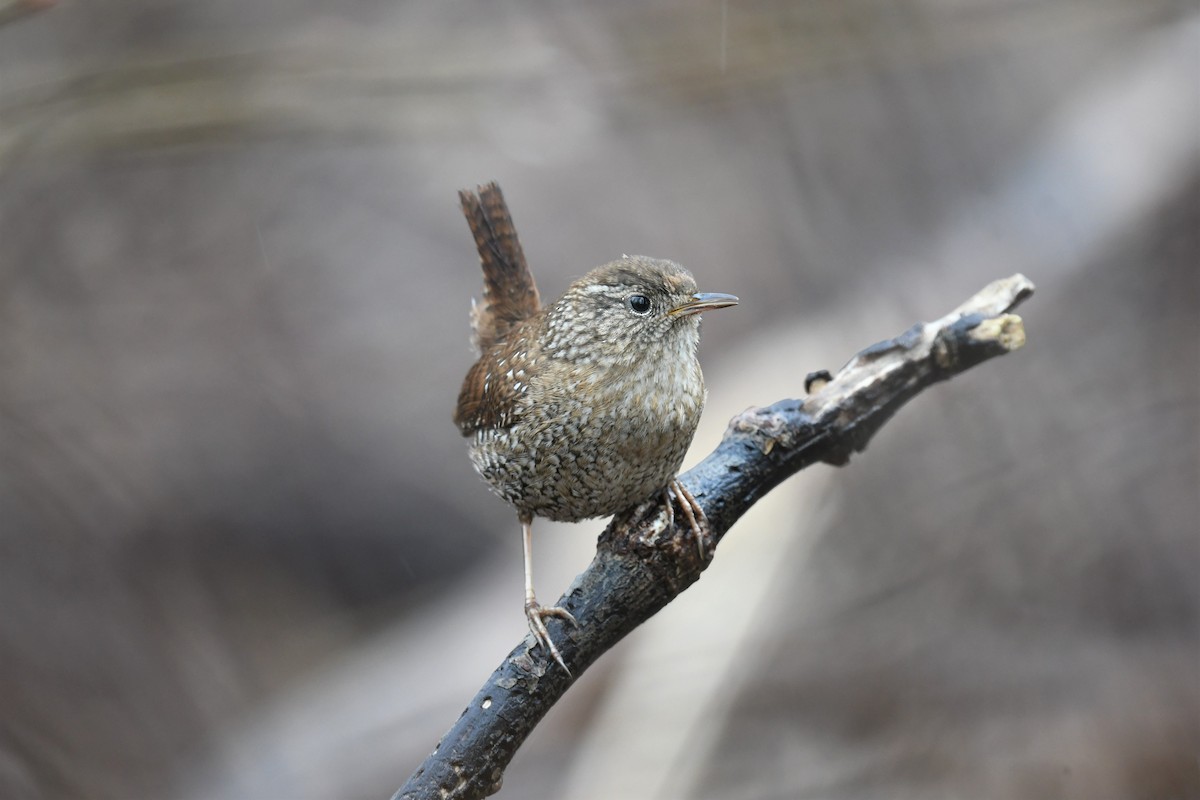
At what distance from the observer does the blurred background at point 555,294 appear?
10.5 feet

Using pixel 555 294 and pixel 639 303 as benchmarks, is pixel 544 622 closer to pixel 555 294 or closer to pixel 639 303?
pixel 639 303

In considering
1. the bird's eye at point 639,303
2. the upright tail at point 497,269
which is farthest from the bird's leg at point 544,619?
the upright tail at point 497,269

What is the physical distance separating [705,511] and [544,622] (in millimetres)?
387

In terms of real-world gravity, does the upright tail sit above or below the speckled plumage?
above

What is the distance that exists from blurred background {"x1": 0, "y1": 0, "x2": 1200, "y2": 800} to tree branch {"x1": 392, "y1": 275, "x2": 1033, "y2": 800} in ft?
5.03

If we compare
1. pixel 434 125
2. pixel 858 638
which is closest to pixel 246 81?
pixel 434 125

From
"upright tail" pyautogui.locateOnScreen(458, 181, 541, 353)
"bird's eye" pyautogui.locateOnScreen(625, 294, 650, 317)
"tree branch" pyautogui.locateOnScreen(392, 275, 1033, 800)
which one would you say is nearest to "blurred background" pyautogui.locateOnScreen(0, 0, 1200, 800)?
"upright tail" pyautogui.locateOnScreen(458, 181, 541, 353)

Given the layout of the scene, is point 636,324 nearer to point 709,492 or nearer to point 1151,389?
point 709,492

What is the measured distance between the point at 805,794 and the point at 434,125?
2.78 metres

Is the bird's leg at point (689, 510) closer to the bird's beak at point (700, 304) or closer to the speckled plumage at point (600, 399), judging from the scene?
the speckled plumage at point (600, 399)

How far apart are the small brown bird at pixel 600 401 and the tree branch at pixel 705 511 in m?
0.05

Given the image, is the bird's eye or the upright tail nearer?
the bird's eye

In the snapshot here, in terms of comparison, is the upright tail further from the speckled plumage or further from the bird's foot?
the bird's foot

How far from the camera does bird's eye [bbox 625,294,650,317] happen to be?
6.13ft
